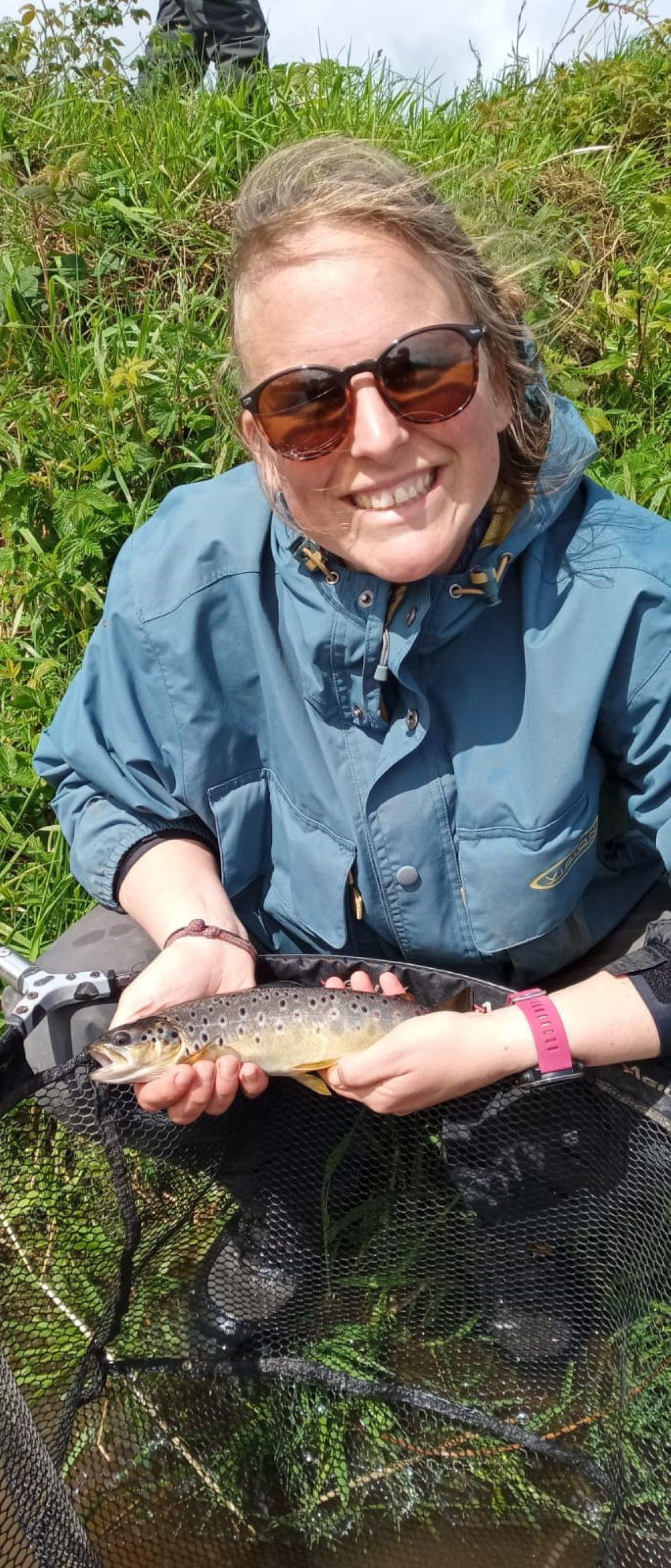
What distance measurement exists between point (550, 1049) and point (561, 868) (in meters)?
0.40

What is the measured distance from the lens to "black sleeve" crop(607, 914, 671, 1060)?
2.03 metres

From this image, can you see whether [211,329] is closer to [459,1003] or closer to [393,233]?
[393,233]

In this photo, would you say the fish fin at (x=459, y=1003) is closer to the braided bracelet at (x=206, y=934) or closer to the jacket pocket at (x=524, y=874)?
the jacket pocket at (x=524, y=874)

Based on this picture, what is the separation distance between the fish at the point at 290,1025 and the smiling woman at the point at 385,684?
0.05 metres

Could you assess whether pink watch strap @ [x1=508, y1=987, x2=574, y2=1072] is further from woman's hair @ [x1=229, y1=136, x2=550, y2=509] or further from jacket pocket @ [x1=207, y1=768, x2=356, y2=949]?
woman's hair @ [x1=229, y1=136, x2=550, y2=509]

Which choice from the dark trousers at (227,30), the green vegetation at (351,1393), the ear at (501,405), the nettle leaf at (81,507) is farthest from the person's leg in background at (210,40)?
the green vegetation at (351,1393)

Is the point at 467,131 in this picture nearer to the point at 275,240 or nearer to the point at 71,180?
the point at 71,180

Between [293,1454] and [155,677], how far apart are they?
148 cm

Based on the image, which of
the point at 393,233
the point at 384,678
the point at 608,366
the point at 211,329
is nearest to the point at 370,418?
the point at 393,233

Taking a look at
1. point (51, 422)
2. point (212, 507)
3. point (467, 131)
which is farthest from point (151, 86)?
point (212, 507)

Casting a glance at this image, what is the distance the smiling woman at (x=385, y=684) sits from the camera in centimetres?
192

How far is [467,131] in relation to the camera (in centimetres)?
448

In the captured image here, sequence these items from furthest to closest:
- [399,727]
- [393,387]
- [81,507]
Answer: [81,507]
[399,727]
[393,387]

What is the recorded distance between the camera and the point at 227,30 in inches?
201
